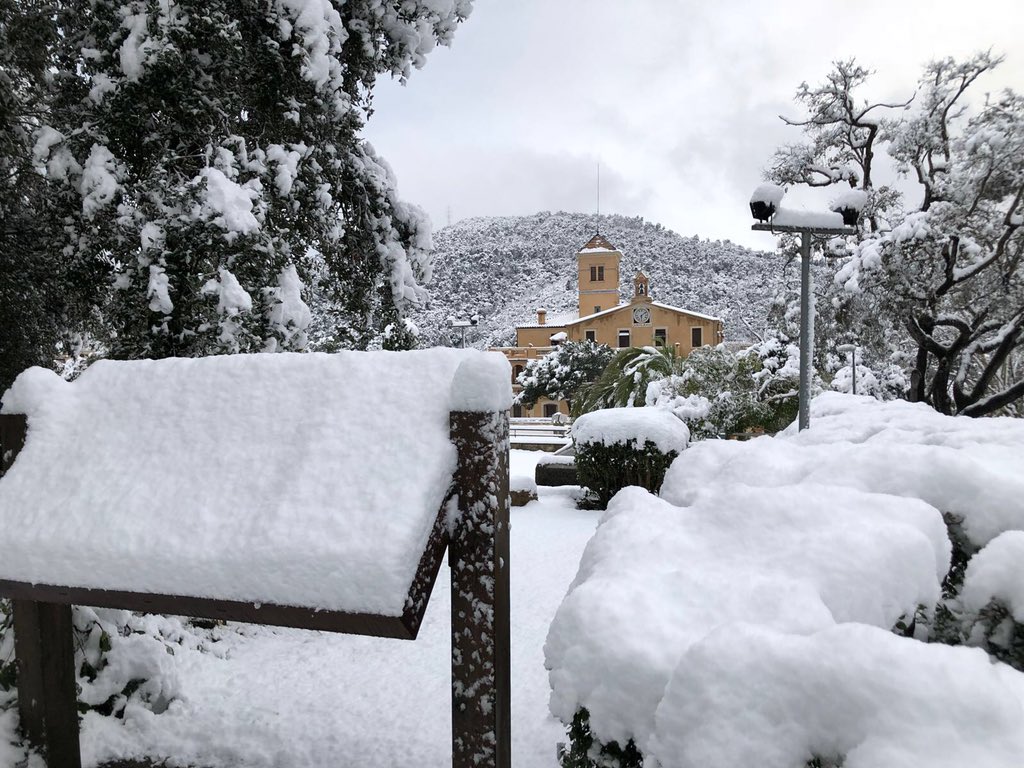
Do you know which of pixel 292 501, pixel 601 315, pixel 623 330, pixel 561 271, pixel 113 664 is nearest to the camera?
pixel 292 501

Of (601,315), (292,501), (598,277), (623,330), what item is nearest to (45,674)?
(292,501)

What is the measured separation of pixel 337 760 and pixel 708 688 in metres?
2.73

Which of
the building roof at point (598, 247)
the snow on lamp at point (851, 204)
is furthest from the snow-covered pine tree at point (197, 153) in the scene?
the building roof at point (598, 247)

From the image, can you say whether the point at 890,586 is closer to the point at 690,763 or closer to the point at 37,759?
the point at 690,763

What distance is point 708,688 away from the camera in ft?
3.78

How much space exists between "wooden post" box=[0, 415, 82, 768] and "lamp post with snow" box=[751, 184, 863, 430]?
704cm

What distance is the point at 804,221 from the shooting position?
754cm

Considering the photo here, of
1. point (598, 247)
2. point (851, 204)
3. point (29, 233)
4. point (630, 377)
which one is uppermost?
point (598, 247)

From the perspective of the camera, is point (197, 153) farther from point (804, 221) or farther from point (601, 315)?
point (601, 315)

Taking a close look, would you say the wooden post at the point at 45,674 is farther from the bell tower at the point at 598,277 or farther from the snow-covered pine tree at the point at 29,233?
the bell tower at the point at 598,277

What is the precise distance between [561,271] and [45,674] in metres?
83.0

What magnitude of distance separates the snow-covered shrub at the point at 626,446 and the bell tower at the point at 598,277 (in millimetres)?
48697

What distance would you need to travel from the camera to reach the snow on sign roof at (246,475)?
190 centimetres

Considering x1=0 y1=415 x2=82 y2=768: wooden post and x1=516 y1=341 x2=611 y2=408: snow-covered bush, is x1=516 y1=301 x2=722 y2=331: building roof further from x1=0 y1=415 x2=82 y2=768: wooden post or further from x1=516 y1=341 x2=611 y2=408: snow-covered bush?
x1=0 y1=415 x2=82 y2=768: wooden post
